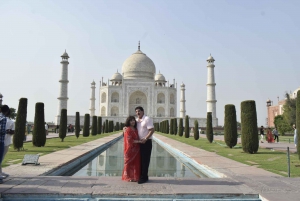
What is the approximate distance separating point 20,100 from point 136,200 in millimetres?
6028

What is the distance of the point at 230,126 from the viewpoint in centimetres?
848

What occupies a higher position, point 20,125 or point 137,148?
point 20,125

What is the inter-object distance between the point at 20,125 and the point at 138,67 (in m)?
29.2

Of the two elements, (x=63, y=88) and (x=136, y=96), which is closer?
(x=63, y=88)

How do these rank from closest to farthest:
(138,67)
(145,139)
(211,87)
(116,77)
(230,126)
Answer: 1. (145,139)
2. (230,126)
3. (211,87)
4. (138,67)
5. (116,77)

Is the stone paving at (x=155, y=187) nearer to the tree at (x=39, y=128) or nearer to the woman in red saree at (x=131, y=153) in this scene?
the woman in red saree at (x=131, y=153)

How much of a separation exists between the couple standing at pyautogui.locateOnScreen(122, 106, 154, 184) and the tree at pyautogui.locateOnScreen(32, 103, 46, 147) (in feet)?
18.8

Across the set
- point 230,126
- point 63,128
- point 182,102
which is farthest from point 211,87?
point 230,126

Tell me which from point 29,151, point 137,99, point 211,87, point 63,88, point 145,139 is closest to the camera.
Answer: point 145,139

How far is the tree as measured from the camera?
8.12 metres

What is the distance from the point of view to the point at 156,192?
2.67 metres

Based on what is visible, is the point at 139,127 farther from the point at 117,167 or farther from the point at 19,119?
the point at 19,119

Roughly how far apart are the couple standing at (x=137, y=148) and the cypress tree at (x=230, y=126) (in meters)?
5.76

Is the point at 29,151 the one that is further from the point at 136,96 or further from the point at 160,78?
the point at 160,78
